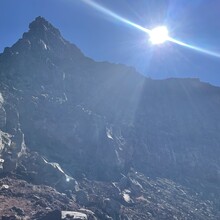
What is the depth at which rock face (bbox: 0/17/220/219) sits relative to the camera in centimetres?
7144

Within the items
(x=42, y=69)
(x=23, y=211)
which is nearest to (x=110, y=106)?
(x=42, y=69)

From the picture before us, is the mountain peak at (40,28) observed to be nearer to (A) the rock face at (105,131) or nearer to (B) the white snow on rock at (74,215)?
(A) the rock face at (105,131)

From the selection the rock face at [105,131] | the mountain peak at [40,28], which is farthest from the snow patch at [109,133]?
the mountain peak at [40,28]

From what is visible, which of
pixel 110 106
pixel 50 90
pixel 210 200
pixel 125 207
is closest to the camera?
pixel 125 207

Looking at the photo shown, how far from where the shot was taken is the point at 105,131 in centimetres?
9350

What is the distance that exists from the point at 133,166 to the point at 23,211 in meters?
39.3

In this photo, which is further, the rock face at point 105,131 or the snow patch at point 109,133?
the snow patch at point 109,133

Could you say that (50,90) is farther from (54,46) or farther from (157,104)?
(157,104)

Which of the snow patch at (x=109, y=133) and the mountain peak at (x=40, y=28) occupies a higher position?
the mountain peak at (x=40, y=28)

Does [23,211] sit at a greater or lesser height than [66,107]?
lesser

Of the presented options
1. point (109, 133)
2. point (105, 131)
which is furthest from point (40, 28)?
point (109, 133)

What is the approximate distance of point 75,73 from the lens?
115688mm

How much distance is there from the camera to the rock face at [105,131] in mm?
71438

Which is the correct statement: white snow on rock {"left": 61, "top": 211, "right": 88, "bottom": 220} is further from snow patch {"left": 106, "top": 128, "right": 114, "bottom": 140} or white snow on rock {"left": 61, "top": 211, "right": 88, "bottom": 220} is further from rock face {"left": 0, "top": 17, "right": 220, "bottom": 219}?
snow patch {"left": 106, "top": 128, "right": 114, "bottom": 140}
